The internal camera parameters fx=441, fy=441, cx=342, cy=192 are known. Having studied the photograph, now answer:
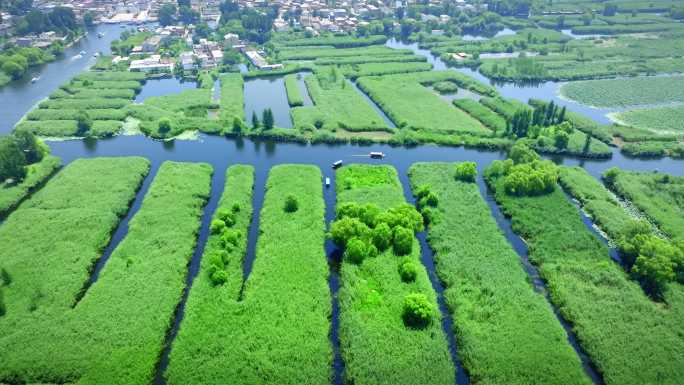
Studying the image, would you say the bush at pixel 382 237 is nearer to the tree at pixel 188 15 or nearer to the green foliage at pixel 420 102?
the green foliage at pixel 420 102

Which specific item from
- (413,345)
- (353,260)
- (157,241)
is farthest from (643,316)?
(157,241)

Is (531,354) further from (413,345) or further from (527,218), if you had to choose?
(527,218)

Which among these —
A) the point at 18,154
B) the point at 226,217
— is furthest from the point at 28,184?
the point at 226,217

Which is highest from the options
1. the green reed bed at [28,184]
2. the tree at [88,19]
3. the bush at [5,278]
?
the tree at [88,19]

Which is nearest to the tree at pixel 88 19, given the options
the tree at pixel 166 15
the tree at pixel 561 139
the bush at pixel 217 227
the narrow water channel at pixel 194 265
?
the tree at pixel 166 15

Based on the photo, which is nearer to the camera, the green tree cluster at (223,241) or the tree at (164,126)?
the green tree cluster at (223,241)

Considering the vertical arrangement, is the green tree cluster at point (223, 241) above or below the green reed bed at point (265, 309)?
above

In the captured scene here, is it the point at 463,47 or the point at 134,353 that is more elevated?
the point at 463,47

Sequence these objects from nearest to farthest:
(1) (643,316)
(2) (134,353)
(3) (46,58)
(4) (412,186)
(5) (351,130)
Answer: (2) (134,353), (1) (643,316), (4) (412,186), (5) (351,130), (3) (46,58)
